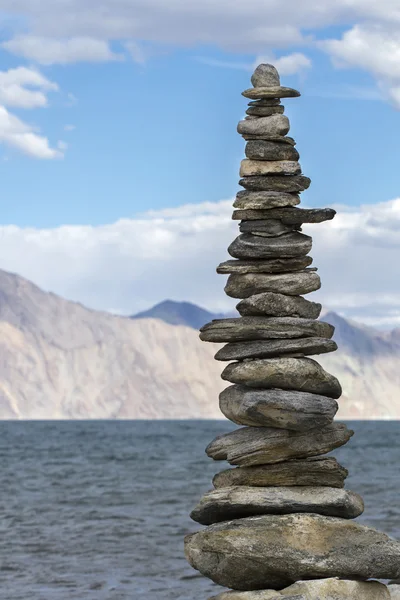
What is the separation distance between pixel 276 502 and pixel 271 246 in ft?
13.0

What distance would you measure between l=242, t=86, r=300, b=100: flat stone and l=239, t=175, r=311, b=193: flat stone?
1309mm

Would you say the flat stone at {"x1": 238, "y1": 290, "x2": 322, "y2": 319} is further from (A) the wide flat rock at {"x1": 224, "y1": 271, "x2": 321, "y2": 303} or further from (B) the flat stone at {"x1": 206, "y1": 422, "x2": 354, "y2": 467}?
(B) the flat stone at {"x1": 206, "y1": 422, "x2": 354, "y2": 467}

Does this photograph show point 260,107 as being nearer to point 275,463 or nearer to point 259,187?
point 259,187

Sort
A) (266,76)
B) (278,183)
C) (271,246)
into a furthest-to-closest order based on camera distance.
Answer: (266,76) → (278,183) → (271,246)

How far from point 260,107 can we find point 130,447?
3885 inches

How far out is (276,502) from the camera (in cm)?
1694

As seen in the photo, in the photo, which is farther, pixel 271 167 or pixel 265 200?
pixel 271 167

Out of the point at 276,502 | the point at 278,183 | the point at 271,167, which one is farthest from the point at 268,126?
the point at 276,502

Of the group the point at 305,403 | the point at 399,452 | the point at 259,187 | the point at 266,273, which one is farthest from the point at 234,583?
the point at 399,452

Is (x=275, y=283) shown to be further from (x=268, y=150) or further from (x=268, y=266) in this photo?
(x=268, y=150)

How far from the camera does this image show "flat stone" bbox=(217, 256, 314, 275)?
58.0 ft

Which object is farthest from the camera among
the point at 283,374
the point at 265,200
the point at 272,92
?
the point at 272,92

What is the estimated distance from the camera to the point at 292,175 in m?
18.1

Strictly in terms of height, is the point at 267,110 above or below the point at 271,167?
above
